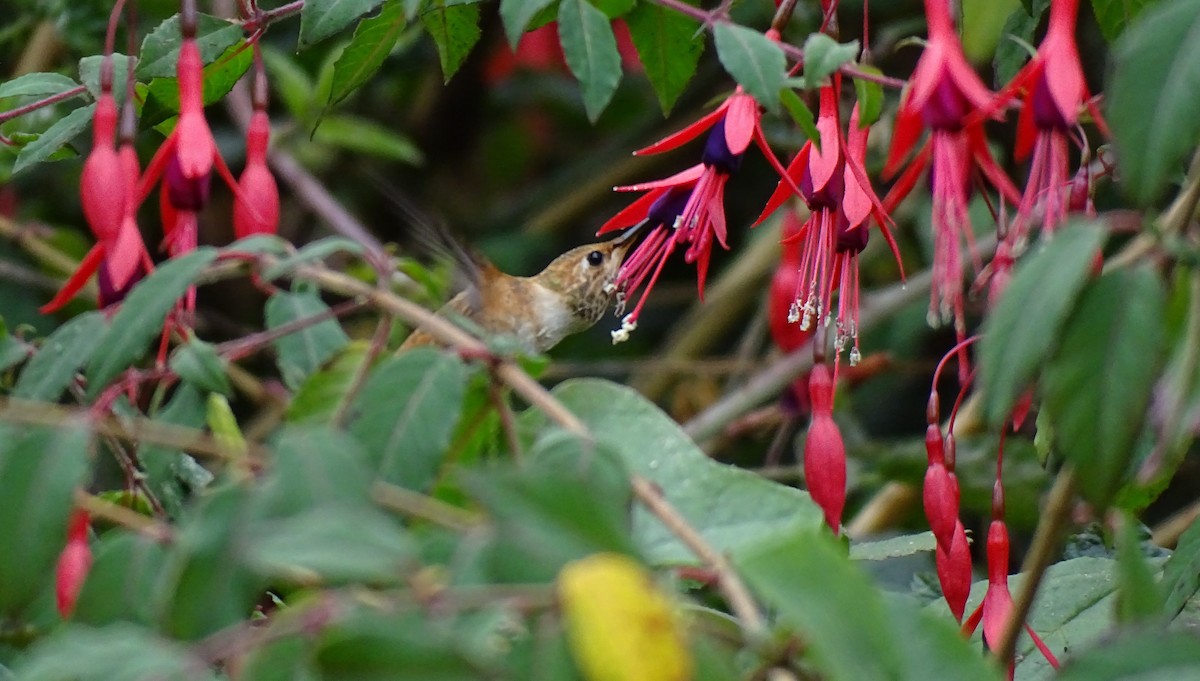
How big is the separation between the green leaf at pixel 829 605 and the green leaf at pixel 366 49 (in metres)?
0.58

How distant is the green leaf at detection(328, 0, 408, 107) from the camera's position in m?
1.01

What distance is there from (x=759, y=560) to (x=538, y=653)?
0.09 meters

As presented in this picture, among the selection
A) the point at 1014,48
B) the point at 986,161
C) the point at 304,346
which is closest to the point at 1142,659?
the point at 986,161

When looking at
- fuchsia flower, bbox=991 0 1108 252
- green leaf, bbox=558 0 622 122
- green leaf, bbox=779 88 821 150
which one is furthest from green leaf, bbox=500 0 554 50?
fuchsia flower, bbox=991 0 1108 252

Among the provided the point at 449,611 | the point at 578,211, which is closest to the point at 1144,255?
the point at 449,611

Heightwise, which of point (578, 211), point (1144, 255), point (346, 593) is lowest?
point (578, 211)

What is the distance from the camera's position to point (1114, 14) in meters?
0.96

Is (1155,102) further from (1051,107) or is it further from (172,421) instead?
(172,421)

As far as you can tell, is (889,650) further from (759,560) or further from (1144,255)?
(1144,255)

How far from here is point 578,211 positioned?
281 centimetres

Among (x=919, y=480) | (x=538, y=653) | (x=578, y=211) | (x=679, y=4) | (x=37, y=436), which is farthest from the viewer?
(x=578, y=211)

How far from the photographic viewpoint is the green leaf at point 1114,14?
0.95 m

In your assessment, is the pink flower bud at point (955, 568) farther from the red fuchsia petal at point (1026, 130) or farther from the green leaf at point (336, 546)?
the green leaf at point (336, 546)

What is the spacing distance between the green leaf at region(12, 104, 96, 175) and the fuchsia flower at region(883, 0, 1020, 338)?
535 mm
